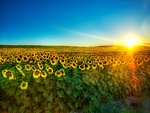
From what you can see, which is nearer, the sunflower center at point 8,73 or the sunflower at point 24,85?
the sunflower at point 24,85

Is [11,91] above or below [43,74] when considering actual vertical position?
below

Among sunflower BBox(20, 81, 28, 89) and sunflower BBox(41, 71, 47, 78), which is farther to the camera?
sunflower BBox(41, 71, 47, 78)

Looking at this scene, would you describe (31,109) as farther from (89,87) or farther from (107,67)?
(107,67)

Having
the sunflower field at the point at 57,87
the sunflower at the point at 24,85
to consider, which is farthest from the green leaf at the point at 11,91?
the sunflower at the point at 24,85

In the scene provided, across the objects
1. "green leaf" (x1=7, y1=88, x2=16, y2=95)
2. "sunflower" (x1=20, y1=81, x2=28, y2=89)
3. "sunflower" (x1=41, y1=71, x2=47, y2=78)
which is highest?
"sunflower" (x1=41, y1=71, x2=47, y2=78)

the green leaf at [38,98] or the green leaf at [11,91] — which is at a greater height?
the green leaf at [11,91]

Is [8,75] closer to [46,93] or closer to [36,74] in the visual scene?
[36,74]

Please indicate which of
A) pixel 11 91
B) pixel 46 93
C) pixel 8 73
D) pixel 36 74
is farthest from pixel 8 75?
pixel 46 93

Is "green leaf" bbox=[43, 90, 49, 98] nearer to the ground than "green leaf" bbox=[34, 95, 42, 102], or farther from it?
farther from it

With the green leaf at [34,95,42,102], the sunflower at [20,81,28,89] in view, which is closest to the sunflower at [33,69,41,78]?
the sunflower at [20,81,28,89]

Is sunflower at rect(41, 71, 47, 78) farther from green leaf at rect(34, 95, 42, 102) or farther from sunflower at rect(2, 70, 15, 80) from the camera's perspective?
sunflower at rect(2, 70, 15, 80)

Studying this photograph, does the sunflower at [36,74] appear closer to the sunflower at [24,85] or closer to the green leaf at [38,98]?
the sunflower at [24,85]

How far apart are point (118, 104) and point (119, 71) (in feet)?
2.67

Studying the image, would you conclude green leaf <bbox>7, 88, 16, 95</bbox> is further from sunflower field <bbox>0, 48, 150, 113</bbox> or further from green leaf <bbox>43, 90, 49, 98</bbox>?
green leaf <bbox>43, 90, 49, 98</bbox>
